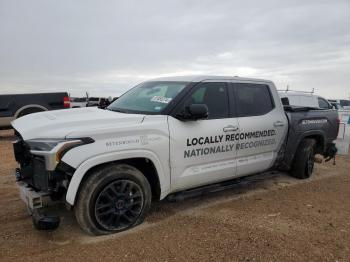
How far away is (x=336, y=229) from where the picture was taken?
4.18 m

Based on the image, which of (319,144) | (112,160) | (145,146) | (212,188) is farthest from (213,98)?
(319,144)

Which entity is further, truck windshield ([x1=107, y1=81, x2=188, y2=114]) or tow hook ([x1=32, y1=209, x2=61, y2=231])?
truck windshield ([x1=107, y1=81, x2=188, y2=114])

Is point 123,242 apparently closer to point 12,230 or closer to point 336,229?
point 12,230

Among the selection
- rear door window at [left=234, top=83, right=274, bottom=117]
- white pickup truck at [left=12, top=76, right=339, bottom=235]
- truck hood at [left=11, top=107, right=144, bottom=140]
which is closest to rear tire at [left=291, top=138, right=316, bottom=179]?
white pickup truck at [left=12, top=76, right=339, bottom=235]

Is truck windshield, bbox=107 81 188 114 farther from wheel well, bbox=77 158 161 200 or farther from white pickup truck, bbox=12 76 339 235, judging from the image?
wheel well, bbox=77 158 161 200

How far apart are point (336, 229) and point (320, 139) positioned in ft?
9.26

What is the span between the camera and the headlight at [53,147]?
332 centimetres

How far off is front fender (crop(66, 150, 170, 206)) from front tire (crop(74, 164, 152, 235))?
13cm

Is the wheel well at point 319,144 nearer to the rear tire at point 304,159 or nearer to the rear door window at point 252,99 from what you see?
the rear tire at point 304,159

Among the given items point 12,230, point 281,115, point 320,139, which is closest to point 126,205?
point 12,230

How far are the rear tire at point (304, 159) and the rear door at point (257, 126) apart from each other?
858 millimetres

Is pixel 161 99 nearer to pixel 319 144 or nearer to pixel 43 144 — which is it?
pixel 43 144

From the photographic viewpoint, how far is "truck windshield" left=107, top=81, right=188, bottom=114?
4352mm

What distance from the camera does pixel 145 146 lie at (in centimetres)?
385
